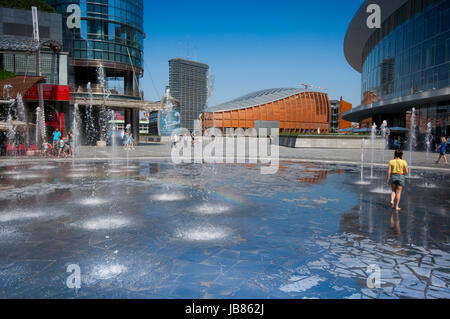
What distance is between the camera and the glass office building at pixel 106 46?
1764 inches

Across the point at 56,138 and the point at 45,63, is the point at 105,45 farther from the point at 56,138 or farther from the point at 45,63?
the point at 56,138

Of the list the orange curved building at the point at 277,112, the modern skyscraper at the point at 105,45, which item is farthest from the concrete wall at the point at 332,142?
the orange curved building at the point at 277,112

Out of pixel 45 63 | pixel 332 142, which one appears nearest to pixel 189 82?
pixel 45 63

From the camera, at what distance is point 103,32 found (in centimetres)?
4588

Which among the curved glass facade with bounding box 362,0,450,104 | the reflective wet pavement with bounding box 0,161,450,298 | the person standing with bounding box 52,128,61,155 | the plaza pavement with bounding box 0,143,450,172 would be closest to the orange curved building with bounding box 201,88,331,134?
the curved glass facade with bounding box 362,0,450,104

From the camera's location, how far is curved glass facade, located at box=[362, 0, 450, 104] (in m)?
28.2

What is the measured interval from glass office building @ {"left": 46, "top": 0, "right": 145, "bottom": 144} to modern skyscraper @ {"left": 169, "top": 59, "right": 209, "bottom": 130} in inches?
4651

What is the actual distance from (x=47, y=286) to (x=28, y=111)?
104 ft

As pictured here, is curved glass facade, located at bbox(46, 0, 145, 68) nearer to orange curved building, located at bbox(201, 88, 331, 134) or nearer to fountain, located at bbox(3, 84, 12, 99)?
fountain, located at bbox(3, 84, 12, 99)

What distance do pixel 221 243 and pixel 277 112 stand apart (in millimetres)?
Result: 108940

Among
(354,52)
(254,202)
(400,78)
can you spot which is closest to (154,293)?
(254,202)

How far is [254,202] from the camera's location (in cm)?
834

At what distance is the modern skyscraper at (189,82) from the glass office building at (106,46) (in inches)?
4651

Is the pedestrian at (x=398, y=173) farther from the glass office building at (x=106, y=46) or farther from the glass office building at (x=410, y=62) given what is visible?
the glass office building at (x=106, y=46)
